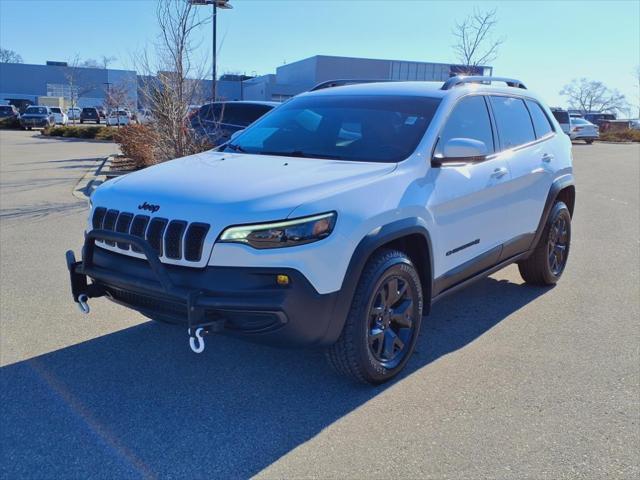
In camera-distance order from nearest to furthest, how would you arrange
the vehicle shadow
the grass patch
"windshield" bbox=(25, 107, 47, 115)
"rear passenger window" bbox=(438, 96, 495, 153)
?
the vehicle shadow
"rear passenger window" bbox=(438, 96, 495, 153)
the grass patch
"windshield" bbox=(25, 107, 47, 115)

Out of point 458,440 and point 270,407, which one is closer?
point 458,440

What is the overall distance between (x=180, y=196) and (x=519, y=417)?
230 cm

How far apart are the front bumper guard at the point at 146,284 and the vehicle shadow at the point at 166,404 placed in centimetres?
47

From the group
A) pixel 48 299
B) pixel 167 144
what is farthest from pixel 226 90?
pixel 48 299

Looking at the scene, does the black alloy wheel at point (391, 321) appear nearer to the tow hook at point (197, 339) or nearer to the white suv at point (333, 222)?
the white suv at point (333, 222)

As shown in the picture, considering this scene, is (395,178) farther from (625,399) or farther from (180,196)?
(625,399)

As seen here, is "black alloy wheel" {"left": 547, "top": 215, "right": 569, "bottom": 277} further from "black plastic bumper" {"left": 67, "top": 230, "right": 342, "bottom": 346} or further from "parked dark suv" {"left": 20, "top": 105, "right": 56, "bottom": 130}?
"parked dark suv" {"left": 20, "top": 105, "right": 56, "bottom": 130}

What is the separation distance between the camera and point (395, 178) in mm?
3641

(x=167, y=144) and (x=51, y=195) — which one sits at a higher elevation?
(x=167, y=144)

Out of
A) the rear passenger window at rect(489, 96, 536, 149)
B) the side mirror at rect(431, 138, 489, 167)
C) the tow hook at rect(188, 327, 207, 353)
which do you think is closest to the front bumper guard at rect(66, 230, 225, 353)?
the tow hook at rect(188, 327, 207, 353)

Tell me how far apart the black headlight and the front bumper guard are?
0.35m

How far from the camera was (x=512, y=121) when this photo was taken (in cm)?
519

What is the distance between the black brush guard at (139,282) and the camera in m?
3.06

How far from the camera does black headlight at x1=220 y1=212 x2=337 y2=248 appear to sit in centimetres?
306
